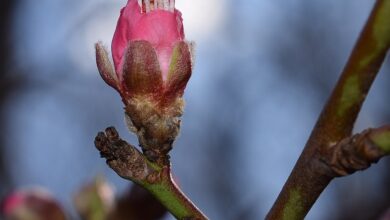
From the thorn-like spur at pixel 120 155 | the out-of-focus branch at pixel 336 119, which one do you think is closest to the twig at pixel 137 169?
the thorn-like spur at pixel 120 155

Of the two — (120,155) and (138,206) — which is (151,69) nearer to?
(120,155)

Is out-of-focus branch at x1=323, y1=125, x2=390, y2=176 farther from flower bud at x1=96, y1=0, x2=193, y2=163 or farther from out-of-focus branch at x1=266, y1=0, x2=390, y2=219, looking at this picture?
flower bud at x1=96, y1=0, x2=193, y2=163

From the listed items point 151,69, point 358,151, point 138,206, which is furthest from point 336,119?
point 138,206

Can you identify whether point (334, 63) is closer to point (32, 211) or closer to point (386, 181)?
point (386, 181)

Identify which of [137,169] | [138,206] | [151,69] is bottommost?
[138,206]

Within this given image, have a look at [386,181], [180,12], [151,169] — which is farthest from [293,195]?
[386,181]

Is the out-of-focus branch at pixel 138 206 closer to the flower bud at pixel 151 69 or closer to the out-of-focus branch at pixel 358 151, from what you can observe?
the flower bud at pixel 151 69
